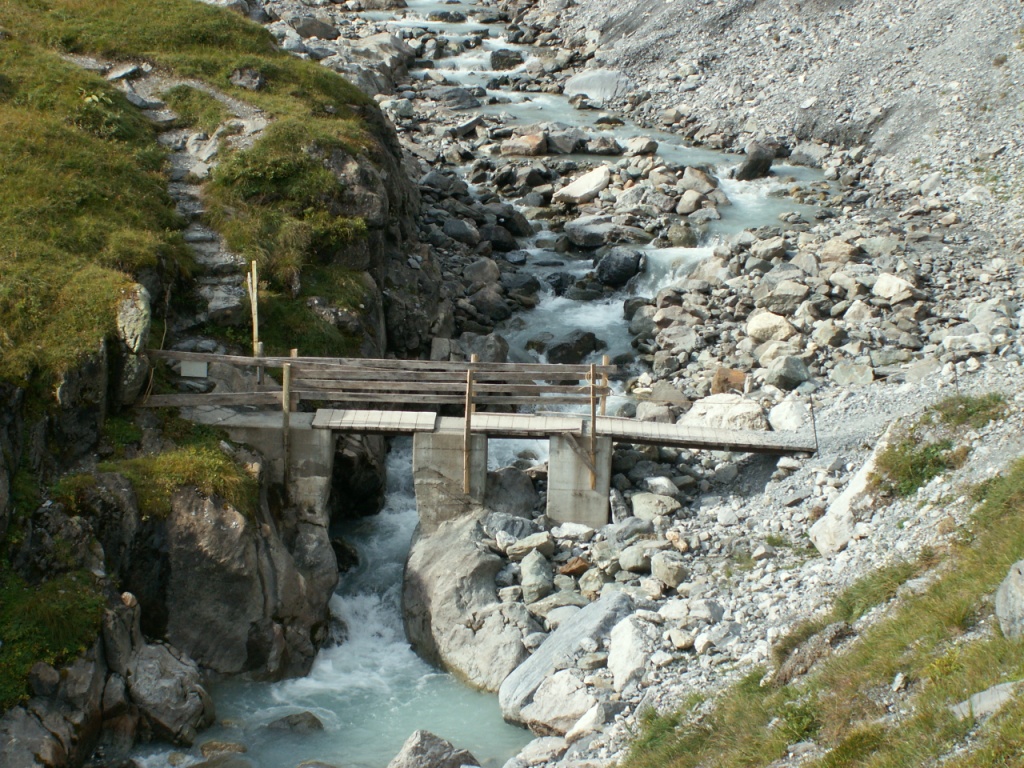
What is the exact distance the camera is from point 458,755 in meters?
15.5

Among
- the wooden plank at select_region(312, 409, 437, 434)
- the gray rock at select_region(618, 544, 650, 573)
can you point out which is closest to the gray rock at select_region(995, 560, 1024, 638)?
the gray rock at select_region(618, 544, 650, 573)

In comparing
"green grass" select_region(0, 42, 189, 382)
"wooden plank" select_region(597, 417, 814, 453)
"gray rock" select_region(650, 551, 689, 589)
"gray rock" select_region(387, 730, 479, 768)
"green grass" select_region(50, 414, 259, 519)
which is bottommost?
"gray rock" select_region(387, 730, 479, 768)

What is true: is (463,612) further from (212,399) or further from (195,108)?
(195,108)

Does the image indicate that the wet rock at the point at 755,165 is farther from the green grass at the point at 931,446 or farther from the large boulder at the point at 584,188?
the green grass at the point at 931,446

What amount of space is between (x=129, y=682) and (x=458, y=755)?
553 centimetres

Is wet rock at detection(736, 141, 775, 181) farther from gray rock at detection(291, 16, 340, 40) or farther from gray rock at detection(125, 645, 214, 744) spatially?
gray rock at detection(125, 645, 214, 744)

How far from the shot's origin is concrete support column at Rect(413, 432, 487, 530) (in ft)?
72.4

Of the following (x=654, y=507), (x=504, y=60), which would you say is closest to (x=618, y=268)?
(x=654, y=507)

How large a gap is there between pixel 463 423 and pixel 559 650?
6.51 meters

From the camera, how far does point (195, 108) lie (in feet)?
101

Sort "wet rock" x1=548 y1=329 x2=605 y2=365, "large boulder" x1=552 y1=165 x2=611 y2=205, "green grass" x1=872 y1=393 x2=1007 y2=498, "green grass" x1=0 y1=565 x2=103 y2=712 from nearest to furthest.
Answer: "green grass" x1=0 y1=565 x2=103 y2=712 < "green grass" x1=872 y1=393 x2=1007 y2=498 < "wet rock" x1=548 y1=329 x2=605 y2=365 < "large boulder" x1=552 y1=165 x2=611 y2=205

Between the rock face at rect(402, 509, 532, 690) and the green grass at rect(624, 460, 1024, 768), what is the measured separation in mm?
4482

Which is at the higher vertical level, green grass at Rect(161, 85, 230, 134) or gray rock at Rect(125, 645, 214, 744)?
green grass at Rect(161, 85, 230, 134)

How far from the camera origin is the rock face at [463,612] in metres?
18.6
